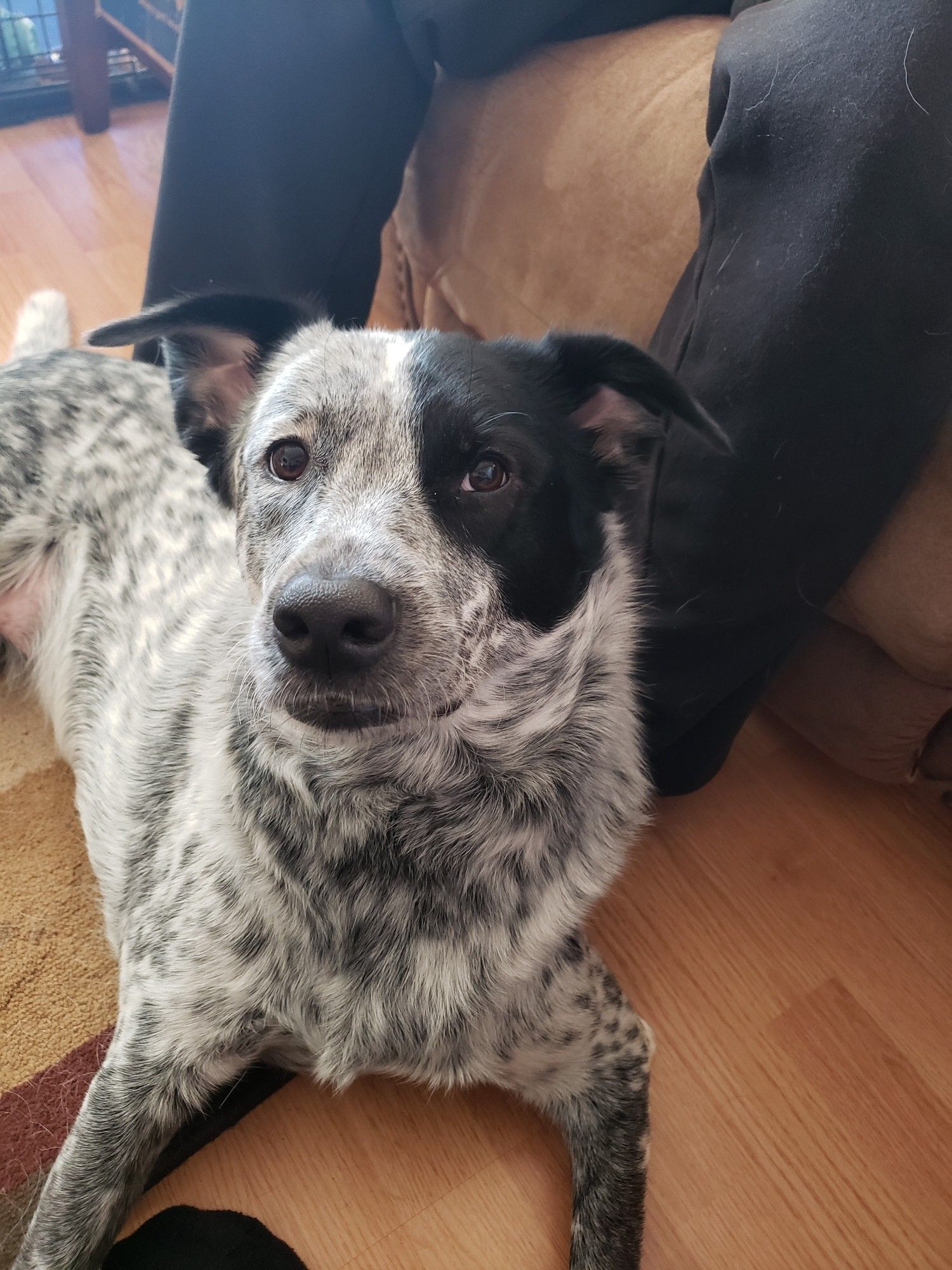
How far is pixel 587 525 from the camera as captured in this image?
112cm

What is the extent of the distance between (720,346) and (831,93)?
0.32 metres

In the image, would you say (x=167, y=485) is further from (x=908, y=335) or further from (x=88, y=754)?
(x=908, y=335)

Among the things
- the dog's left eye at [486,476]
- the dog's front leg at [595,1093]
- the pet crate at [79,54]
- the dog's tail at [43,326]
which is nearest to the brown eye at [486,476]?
the dog's left eye at [486,476]

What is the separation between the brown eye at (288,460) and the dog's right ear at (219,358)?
182 mm

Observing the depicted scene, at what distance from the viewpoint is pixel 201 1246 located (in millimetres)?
1184

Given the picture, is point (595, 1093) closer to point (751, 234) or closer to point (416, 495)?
point (416, 495)

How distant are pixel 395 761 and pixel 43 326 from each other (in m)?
1.58

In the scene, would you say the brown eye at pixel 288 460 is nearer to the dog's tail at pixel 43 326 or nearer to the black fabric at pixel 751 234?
the black fabric at pixel 751 234

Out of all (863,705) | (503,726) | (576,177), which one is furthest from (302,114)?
(863,705)

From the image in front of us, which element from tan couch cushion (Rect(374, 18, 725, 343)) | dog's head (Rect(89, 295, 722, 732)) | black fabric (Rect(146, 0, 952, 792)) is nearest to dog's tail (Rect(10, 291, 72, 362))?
black fabric (Rect(146, 0, 952, 792))

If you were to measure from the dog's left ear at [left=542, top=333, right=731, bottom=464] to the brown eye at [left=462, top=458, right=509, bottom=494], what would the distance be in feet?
0.57

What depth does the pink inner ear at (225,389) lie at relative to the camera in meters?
1.27

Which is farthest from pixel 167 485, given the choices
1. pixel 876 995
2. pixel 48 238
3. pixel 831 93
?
pixel 48 238

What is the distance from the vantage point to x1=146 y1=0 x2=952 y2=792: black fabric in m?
1.14
